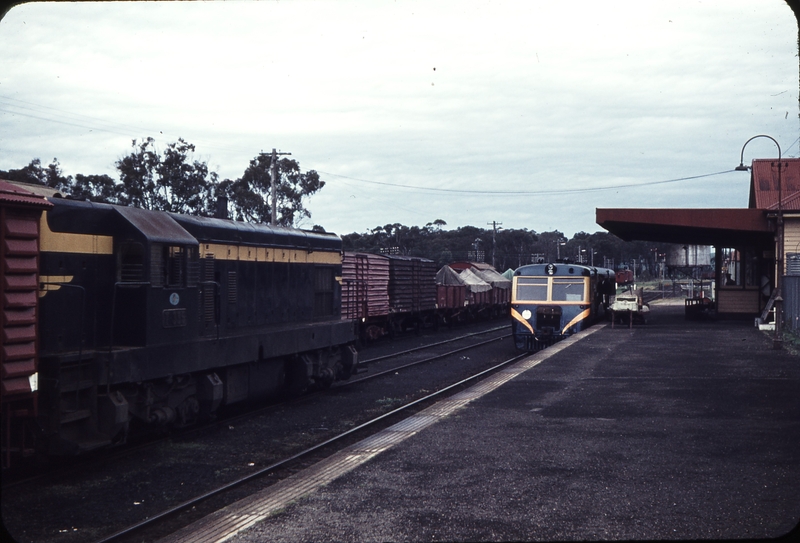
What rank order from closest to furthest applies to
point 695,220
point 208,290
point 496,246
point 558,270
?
point 208,290 → point 558,270 → point 695,220 → point 496,246

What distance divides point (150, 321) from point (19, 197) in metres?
2.56

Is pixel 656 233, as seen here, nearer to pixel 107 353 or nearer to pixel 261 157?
pixel 261 157

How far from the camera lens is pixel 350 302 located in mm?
25297

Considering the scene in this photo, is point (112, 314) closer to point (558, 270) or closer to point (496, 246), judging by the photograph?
point (558, 270)

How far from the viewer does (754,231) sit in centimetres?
2814

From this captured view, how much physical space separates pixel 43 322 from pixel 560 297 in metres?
18.6

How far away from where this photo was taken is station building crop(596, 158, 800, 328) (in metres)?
26.3

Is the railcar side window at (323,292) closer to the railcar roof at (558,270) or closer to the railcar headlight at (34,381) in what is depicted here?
the railcar headlight at (34,381)

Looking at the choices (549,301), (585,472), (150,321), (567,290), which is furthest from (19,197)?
(567,290)

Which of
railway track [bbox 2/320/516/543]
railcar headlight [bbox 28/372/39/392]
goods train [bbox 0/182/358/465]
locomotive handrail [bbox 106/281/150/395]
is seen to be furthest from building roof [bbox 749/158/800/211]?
railcar headlight [bbox 28/372/39/392]

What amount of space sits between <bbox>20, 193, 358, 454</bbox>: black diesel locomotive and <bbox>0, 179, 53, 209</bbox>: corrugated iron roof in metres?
0.78

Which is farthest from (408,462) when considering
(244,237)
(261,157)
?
(261,157)

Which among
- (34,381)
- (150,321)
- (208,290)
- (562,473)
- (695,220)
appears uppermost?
(695,220)

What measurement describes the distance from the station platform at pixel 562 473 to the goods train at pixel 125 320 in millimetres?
2545
